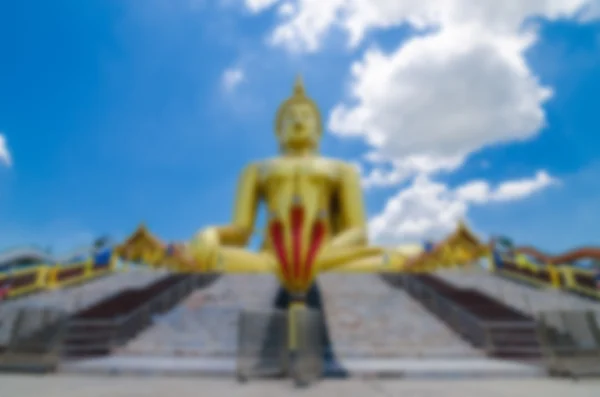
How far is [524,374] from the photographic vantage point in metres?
5.60

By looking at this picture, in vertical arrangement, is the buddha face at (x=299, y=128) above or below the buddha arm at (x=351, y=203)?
above

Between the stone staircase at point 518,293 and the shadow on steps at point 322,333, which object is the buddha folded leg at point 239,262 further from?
the stone staircase at point 518,293

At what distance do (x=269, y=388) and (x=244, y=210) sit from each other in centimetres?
1251

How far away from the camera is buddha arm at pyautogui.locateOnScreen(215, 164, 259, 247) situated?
53.0 ft

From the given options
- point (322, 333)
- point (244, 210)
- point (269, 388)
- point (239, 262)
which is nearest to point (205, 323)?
point (322, 333)

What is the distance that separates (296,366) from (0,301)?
1014cm

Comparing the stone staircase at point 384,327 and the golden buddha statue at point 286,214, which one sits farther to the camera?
the golden buddha statue at point 286,214

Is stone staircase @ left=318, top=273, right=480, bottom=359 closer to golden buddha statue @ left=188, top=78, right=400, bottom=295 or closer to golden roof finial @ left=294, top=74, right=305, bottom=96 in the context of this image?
golden buddha statue @ left=188, top=78, right=400, bottom=295

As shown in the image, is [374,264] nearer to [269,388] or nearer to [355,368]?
[355,368]

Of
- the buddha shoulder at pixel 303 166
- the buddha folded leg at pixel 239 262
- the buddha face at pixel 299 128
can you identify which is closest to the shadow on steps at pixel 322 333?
the buddha folded leg at pixel 239 262

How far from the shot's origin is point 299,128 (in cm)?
1783

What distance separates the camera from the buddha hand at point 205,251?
45.3 ft

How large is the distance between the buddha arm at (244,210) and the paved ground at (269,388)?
35.3 feet

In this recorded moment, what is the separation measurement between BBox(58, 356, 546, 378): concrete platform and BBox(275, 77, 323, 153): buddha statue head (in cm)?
1281
